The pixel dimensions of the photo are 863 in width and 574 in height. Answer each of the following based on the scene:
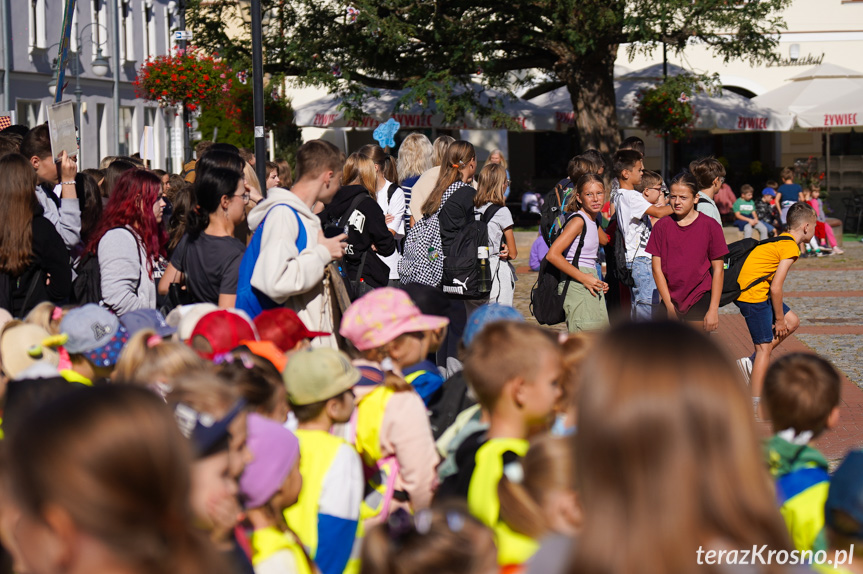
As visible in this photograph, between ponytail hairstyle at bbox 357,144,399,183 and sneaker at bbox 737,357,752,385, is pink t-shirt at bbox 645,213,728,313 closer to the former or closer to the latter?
sneaker at bbox 737,357,752,385

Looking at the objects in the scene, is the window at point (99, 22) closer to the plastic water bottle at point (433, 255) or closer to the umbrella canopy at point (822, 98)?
the umbrella canopy at point (822, 98)

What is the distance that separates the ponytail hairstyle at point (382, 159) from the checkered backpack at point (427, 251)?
1.18 m

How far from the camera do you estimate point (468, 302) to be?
7.21 m

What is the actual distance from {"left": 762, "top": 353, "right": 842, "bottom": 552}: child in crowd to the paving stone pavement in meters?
3.09

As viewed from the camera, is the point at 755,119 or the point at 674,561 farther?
the point at 755,119

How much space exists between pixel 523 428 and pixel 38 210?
3.39m

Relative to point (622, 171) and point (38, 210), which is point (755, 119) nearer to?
point (622, 171)

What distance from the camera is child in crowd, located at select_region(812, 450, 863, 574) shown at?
2301 millimetres

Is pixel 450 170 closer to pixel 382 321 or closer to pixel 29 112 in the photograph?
pixel 382 321

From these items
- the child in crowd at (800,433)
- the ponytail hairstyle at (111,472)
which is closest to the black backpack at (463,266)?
the child in crowd at (800,433)

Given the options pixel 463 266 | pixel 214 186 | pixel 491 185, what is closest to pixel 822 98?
pixel 491 185

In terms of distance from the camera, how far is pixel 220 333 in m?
3.92

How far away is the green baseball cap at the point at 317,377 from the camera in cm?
338

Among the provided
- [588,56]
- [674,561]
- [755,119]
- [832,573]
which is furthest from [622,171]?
[755,119]
